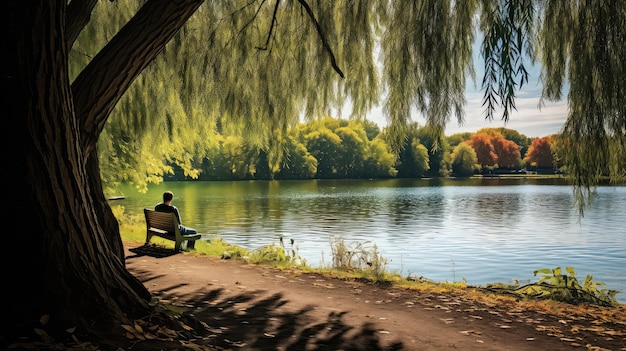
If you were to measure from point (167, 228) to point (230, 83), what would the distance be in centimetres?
391

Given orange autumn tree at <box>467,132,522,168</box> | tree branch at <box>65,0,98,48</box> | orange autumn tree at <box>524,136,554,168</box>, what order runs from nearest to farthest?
tree branch at <box>65,0,98,48</box>
orange autumn tree at <box>524,136,554,168</box>
orange autumn tree at <box>467,132,522,168</box>

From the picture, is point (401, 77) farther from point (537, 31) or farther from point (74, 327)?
point (74, 327)

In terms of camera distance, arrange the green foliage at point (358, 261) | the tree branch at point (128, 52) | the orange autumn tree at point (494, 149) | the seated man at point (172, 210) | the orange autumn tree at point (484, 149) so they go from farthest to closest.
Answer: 1. the orange autumn tree at point (494, 149)
2. the orange autumn tree at point (484, 149)
3. the seated man at point (172, 210)
4. the green foliage at point (358, 261)
5. the tree branch at point (128, 52)

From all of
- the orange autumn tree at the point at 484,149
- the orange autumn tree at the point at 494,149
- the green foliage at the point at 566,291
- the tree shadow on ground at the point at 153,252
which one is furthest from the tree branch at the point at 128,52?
the orange autumn tree at the point at 484,149

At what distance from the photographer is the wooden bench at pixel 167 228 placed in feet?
30.5

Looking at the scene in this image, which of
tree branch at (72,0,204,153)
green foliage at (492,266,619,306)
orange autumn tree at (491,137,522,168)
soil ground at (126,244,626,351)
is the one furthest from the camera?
orange autumn tree at (491,137,522,168)

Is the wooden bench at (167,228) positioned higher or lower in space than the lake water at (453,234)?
higher

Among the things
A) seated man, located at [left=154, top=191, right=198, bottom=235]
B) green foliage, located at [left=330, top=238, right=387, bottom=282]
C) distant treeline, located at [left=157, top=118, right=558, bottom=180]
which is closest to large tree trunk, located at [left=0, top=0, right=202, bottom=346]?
green foliage, located at [left=330, top=238, right=387, bottom=282]

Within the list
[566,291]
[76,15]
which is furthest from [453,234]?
[76,15]

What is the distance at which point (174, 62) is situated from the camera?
6.77 m

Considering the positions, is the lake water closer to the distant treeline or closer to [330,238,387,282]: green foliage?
[330,238,387,282]: green foliage

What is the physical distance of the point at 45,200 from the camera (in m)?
3.07

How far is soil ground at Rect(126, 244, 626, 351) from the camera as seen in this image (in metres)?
4.41

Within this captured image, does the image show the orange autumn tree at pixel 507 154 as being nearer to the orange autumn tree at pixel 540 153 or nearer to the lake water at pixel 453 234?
the orange autumn tree at pixel 540 153
